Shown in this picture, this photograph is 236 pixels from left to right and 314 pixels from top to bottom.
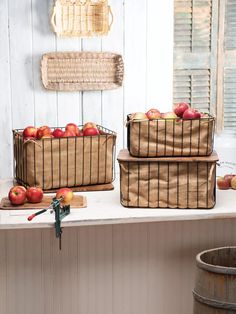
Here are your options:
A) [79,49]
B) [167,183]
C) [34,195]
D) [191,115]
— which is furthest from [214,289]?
[79,49]

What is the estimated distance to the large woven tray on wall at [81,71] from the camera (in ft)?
14.9

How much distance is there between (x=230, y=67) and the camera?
4898 millimetres

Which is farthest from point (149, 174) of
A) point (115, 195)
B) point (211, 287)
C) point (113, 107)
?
point (113, 107)

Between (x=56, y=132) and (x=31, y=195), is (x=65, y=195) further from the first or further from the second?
(x=56, y=132)

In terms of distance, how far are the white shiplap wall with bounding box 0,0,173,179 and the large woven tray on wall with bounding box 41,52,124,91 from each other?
0.22ft

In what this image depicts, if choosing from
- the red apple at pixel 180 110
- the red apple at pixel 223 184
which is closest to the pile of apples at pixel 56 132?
the red apple at pixel 180 110

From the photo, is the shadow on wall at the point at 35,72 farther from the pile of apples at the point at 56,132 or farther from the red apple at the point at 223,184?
the red apple at the point at 223,184

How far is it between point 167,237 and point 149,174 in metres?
0.40

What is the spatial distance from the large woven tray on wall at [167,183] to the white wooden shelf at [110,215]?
0.04 metres

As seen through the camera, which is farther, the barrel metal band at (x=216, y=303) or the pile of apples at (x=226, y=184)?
the pile of apples at (x=226, y=184)

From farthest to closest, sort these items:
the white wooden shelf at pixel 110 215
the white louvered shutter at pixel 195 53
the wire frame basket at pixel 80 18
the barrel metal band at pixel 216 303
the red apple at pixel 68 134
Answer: the white louvered shutter at pixel 195 53 → the wire frame basket at pixel 80 18 → the red apple at pixel 68 134 → the barrel metal band at pixel 216 303 → the white wooden shelf at pixel 110 215

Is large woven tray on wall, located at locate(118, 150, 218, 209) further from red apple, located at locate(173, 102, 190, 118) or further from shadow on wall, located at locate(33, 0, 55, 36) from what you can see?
shadow on wall, located at locate(33, 0, 55, 36)

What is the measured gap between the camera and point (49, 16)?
451 cm

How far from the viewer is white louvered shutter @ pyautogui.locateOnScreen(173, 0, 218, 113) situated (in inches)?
188
